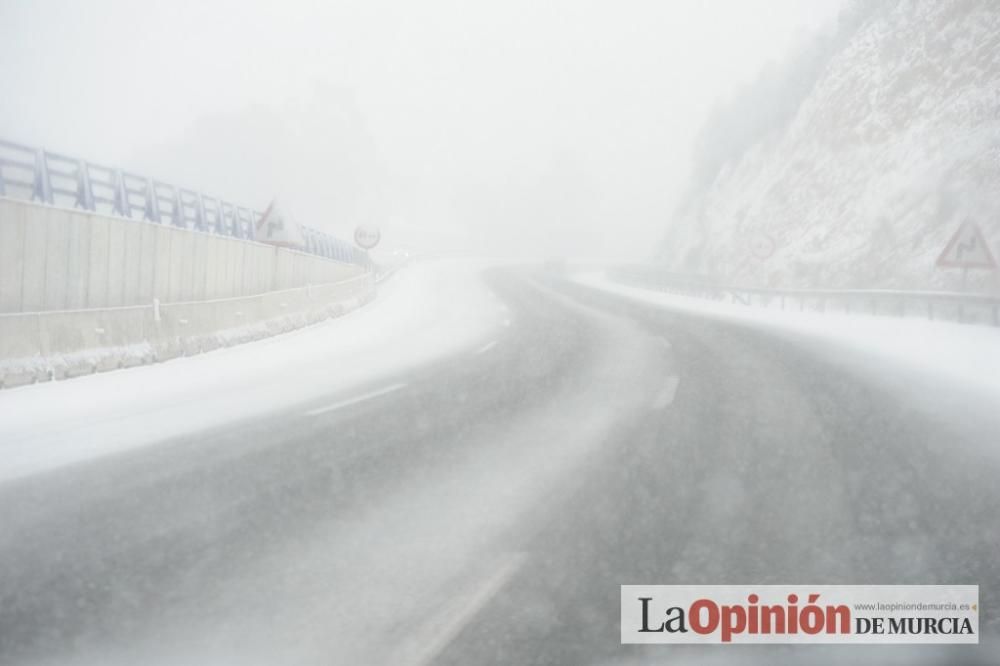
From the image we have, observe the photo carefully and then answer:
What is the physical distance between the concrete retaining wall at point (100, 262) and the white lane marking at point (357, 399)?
4463 millimetres

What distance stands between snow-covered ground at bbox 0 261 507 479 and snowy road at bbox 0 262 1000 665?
0.82ft

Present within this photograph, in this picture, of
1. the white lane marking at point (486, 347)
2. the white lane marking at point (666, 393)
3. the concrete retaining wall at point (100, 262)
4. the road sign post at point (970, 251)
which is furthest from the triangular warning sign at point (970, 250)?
the concrete retaining wall at point (100, 262)

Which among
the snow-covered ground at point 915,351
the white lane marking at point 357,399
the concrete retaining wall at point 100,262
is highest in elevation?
the concrete retaining wall at point 100,262

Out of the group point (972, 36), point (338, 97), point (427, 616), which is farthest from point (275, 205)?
point (338, 97)

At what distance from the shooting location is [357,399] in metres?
10.1

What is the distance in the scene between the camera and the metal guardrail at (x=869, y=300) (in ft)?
64.2

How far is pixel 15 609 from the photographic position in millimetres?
3920

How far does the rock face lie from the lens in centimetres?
2805

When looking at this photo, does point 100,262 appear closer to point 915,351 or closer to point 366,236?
point 915,351

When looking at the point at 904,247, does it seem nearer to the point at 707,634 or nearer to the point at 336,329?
the point at 336,329

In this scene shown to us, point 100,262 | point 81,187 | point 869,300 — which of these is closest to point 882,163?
point 869,300

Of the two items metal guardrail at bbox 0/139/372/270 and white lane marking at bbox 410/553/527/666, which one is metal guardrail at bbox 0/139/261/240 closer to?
metal guardrail at bbox 0/139/372/270

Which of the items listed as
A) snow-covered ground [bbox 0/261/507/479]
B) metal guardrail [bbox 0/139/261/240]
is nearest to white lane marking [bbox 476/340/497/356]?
snow-covered ground [bbox 0/261/507/479]

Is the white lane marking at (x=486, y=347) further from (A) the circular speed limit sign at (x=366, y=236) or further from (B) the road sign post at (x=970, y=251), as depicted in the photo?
(A) the circular speed limit sign at (x=366, y=236)
